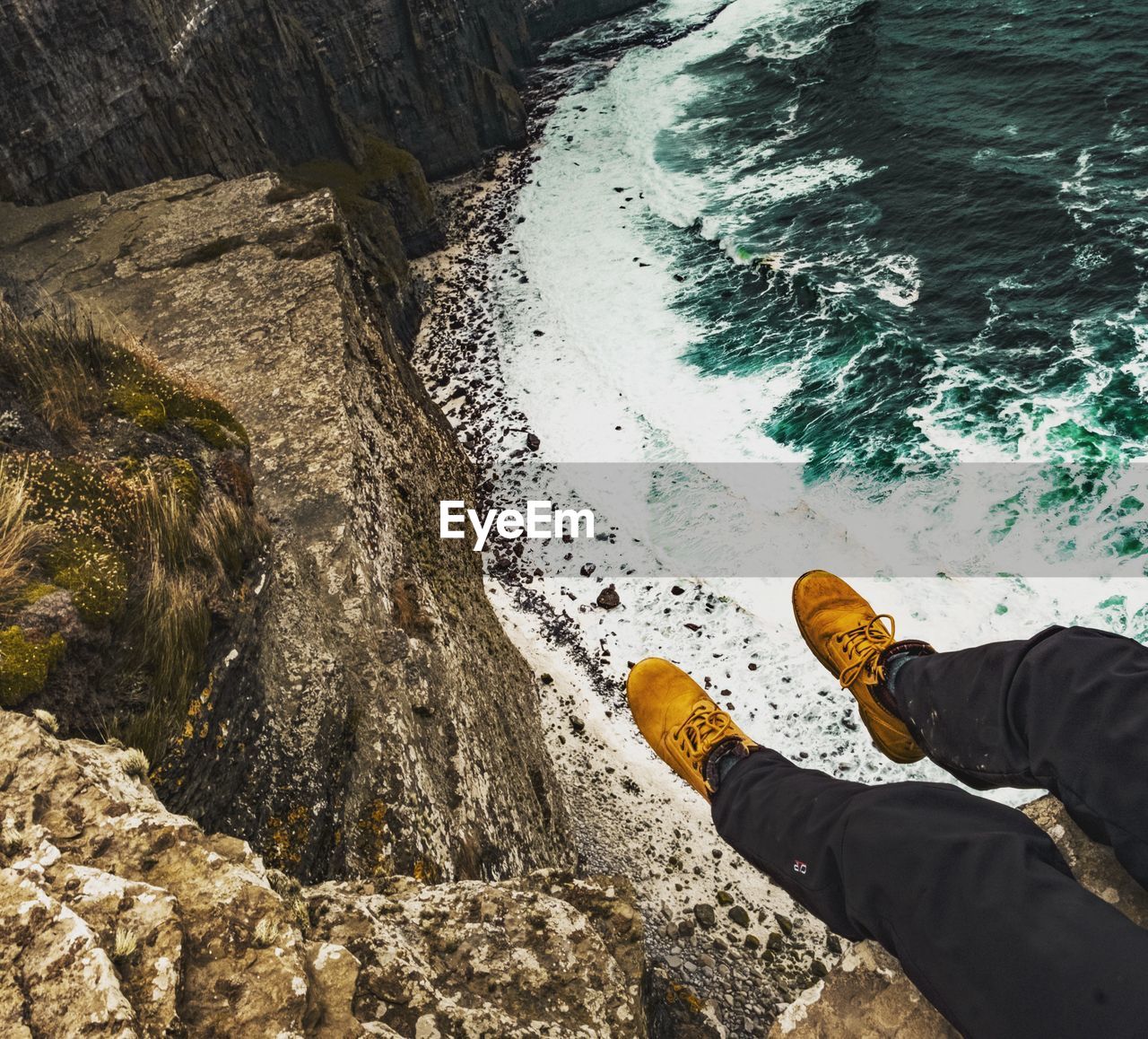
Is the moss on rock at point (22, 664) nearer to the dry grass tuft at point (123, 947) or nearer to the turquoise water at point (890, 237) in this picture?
the dry grass tuft at point (123, 947)

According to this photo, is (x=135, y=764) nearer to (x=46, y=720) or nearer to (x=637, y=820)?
(x=46, y=720)

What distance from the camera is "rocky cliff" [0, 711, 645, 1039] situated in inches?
96.6

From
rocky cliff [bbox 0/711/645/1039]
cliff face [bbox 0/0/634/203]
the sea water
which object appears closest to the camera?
rocky cliff [bbox 0/711/645/1039]

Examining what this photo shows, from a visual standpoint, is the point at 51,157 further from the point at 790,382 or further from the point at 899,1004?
the point at 899,1004

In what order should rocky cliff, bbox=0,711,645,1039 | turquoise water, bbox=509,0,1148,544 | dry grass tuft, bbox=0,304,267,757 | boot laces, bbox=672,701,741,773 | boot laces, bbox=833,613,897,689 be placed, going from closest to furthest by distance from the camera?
rocky cliff, bbox=0,711,645,1039
dry grass tuft, bbox=0,304,267,757
boot laces, bbox=833,613,897,689
boot laces, bbox=672,701,741,773
turquoise water, bbox=509,0,1148,544

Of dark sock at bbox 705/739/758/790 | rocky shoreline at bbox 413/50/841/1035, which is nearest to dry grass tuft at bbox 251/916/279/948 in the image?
dark sock at bbox 705/739/758/790

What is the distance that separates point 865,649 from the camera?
5438mm

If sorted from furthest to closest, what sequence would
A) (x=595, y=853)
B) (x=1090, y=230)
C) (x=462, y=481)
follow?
(x=1090, y=230)
(x=462, y=481)
(x=595, y=853)

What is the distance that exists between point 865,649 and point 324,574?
394 cm

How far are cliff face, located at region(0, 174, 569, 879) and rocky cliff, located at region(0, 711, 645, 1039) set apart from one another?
781 millimetres

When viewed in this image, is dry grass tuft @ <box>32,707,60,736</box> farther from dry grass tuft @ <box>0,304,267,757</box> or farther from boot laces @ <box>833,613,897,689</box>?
boot laces @ <box>833,613,897,689</box>

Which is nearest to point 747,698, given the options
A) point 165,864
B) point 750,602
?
point 750,602

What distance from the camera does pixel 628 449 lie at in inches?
577

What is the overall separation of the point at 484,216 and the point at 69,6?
12524 millimetres
